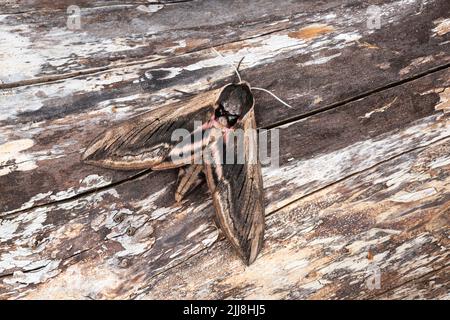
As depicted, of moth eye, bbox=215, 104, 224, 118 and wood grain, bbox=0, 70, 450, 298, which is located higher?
moth eye, bbox=215, 104, 224, 118

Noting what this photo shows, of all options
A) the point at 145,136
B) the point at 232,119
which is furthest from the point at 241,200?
the point at 145,136

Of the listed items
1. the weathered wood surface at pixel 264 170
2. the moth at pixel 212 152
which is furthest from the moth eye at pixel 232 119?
the weathered wood surface at pixel 264 170

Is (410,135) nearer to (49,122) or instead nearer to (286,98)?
(286,98)

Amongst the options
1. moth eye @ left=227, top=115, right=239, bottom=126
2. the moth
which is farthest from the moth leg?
moth eye @ left=227, top=115, right=239, bottom=126

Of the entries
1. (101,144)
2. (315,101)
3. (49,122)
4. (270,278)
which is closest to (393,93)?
(315,101)

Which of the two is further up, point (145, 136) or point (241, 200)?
point (145, 136)

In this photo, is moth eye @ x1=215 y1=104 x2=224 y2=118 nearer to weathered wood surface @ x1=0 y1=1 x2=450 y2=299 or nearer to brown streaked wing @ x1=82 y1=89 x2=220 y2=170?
brown streaked wing @ x1=82 y1=89 x2=220 y2=170

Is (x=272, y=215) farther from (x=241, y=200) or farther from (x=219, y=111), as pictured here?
(x=219, y=111)
